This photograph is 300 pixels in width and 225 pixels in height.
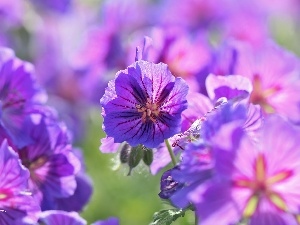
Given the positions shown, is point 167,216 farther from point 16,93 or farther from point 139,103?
point 16,93

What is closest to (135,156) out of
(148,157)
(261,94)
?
(148,157)

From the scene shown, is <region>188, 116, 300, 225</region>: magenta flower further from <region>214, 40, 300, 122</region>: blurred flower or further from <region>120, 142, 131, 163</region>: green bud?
<region>214, 40, 300, 122</region>: blurred flower

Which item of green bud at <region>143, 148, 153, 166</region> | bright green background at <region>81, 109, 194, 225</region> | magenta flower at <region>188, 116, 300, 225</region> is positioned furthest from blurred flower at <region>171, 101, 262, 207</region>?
bright green background at <region>81, 109, 194, 225</region>

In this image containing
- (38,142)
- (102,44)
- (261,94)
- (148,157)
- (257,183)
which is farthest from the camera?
(102,44)

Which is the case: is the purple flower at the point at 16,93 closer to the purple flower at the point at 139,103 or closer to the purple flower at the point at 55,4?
the purple flower at the point at 139,103

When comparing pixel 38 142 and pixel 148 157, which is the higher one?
pixel 38 142
